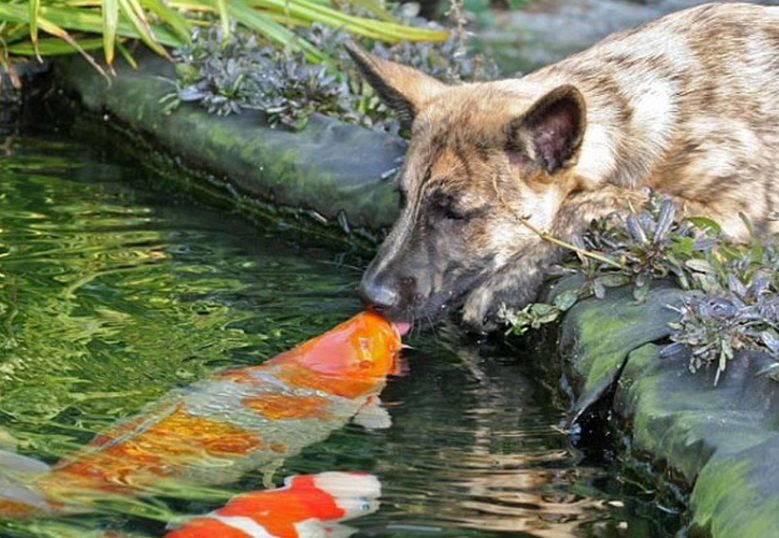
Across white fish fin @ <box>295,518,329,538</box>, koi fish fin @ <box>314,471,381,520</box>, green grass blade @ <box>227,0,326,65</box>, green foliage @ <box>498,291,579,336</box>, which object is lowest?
koi fish fin @ <box>314,471,381,520</box>

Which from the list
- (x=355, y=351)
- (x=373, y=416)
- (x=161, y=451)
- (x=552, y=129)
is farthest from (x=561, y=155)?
(x=161, y=451)

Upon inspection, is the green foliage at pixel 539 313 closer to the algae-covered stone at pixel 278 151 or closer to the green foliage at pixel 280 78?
the algae-covered stone at pixel 278 151

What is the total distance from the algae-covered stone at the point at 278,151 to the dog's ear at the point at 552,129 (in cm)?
132

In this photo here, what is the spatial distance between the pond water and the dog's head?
260 mm

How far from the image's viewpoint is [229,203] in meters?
8.55

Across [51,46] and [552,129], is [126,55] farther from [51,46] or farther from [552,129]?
[552,129]

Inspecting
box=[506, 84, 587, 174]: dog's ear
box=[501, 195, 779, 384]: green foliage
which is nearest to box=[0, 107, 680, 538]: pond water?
box=[501, 195, 779, 384]: green foliage

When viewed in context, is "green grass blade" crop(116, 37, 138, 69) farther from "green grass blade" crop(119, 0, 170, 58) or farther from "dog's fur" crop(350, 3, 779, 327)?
"dog's fur" crop(350, 3, 779, 327)

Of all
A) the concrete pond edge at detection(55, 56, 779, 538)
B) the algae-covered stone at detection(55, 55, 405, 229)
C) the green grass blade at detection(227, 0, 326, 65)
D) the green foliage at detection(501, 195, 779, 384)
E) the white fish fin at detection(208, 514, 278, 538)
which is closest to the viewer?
the white fish fin at detection(208, 514, 278, 538)

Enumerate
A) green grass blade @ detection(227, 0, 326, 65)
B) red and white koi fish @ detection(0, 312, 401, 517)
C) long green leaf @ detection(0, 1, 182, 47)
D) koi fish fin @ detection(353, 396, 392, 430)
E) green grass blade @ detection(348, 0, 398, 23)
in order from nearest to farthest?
red and white koi fish @ detection(0, 312, 401, 517)
koi fish fin @ detection(353, 396, 392, 430)
long green leaf @ detection(0, 1, 182, 47)
green grass blade @ detection(227, 0, 326, 65)
green grass blade @ detection(348, 0, 398, 23)

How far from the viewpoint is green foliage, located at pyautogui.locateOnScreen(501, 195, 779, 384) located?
5047 millimetres

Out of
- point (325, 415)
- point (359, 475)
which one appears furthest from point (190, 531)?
point (325, 415)

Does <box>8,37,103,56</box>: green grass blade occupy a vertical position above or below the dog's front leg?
above

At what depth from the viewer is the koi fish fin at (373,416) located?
5.49 metres
